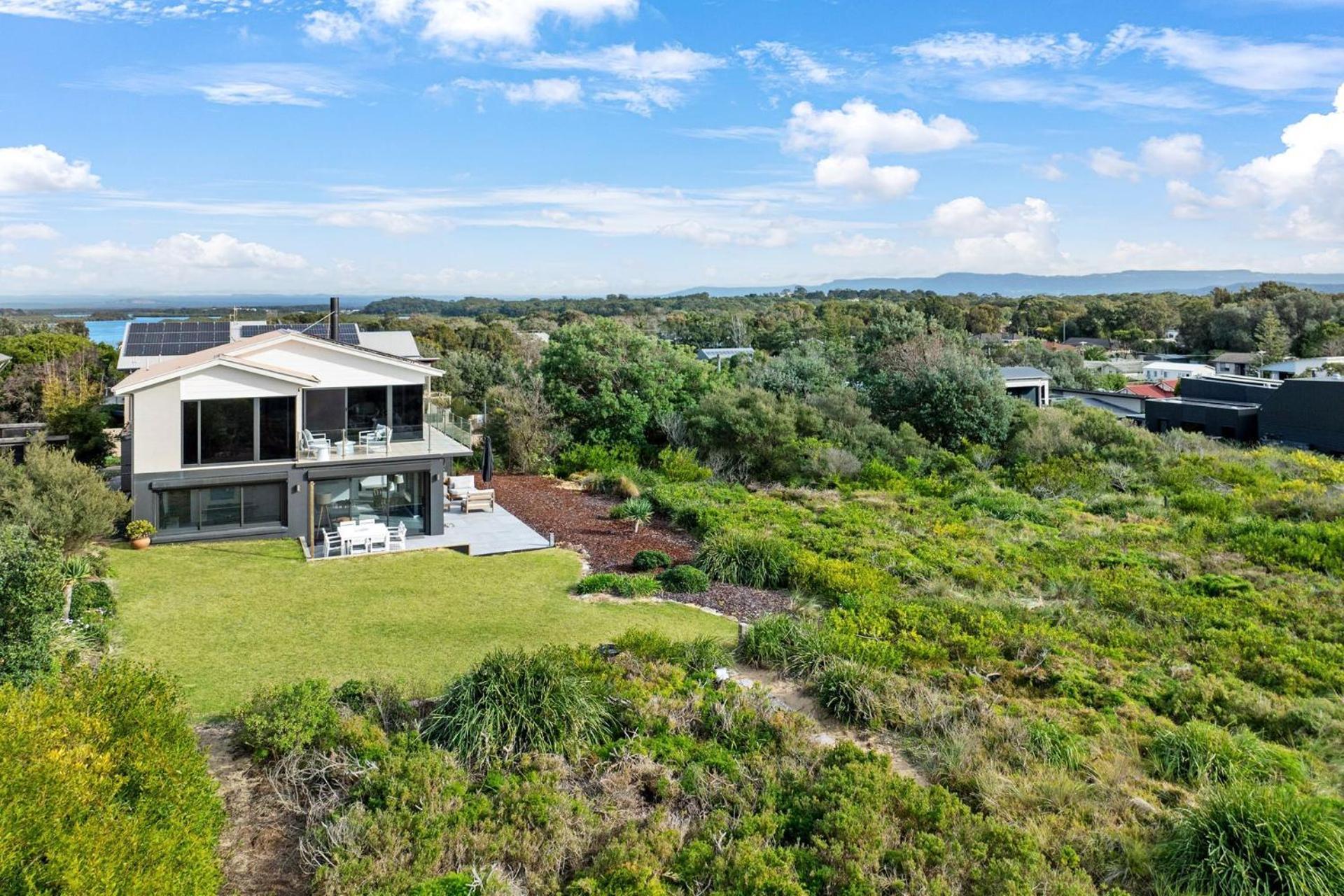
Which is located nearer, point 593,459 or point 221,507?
point 221,507

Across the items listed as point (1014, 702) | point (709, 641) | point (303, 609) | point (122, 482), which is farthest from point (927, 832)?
point (122, 482)

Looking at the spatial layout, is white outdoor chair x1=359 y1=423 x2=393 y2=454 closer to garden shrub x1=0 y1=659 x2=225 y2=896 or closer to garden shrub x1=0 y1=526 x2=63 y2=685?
garden shrub x1=0 y1=526 x2=63 y2=685

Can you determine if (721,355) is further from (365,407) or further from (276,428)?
(276,428)

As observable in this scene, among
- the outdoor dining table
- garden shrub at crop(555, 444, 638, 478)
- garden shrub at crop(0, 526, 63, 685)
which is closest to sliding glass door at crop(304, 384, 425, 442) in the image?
the outdoor dining table

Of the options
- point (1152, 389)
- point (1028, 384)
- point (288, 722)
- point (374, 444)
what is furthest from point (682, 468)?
point (1152, 389)

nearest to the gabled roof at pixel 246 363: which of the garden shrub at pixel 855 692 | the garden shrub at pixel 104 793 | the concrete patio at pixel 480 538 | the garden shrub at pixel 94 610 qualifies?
the concrete patio at pixel 480 538

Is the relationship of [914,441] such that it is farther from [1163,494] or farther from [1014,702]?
[1014,702]
